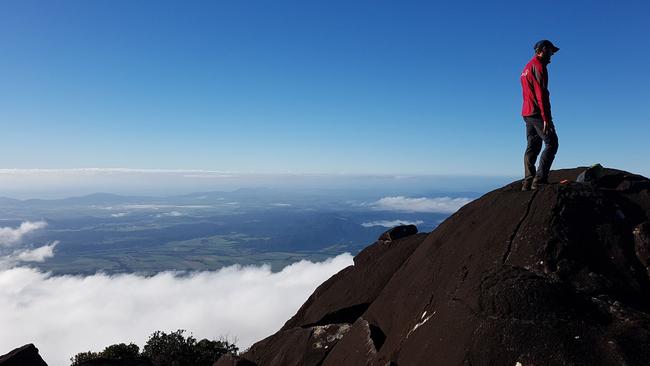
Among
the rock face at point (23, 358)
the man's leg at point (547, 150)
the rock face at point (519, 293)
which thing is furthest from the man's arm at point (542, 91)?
the rock face at point (23, 358)

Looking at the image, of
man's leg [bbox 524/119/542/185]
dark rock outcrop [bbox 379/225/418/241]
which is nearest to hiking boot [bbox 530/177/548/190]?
man's leg [bbox 524/119/542/185]

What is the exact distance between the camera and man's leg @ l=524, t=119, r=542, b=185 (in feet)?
46.2

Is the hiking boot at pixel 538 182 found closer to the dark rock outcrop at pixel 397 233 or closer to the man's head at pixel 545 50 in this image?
the man's head at pixel 545 50

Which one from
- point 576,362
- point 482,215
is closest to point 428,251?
point 482,215

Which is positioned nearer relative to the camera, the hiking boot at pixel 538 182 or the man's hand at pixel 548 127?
the man's hand at pixel 548 127

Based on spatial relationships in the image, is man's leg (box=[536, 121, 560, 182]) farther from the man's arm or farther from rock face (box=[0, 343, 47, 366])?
rock face (box=[0, 343, 47, 366])

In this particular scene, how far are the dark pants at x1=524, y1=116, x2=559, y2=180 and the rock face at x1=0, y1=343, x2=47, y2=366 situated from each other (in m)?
26.3

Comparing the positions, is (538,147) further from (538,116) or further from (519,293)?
(519,293)

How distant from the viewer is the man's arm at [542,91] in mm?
12703

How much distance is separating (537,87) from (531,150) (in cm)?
238

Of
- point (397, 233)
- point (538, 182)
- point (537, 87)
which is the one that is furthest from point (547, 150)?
point (397, 233)

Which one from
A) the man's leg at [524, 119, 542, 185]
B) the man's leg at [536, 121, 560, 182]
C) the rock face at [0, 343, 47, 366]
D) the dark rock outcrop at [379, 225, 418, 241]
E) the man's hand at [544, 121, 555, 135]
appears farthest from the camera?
the rock face at [0, 343, 47, 366]

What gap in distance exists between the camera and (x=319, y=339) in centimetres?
1508

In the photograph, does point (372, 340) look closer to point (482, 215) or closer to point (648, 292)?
point (482, 215)
